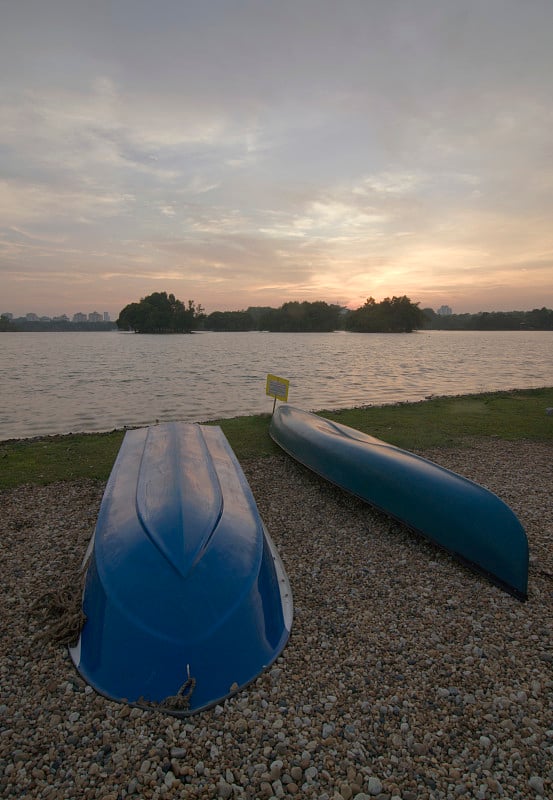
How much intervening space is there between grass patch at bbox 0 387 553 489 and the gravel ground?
11.0 ft

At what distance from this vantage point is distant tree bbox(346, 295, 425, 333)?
12656cm

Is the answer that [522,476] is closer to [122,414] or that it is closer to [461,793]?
[461,793]

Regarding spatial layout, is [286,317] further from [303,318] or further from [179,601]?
[179,601]

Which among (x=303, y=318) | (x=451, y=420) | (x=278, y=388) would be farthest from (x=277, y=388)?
(x=303, y=318)

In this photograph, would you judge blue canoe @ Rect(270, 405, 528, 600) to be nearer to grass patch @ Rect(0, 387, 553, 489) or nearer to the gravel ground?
the gravel ground

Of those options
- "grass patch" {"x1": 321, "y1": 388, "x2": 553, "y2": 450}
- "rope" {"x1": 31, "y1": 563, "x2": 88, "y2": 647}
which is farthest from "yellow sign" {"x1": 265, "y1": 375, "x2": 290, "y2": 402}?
"rope" {"x1": 31, "y1": 563, "x2": 88, "y2": 647}

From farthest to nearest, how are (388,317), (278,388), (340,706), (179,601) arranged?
(388,317)
(278,388)
(179,601)
(340,706)

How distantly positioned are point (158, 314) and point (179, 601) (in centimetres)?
11317

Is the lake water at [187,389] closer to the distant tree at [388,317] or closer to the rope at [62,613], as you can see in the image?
the rope at [62,613]

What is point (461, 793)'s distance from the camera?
98.1 inches

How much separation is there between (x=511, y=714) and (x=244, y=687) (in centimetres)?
184

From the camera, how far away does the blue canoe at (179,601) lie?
305 cm

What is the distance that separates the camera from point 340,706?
3033 mm

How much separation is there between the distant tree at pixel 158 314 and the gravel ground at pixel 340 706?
111692mm
